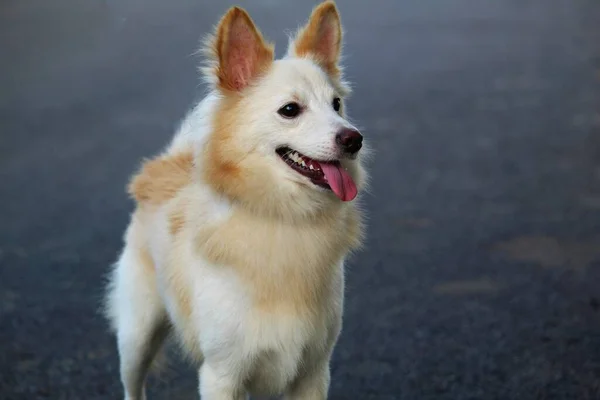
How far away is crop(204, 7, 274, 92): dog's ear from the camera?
2350mm

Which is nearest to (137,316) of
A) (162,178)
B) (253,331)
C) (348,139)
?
(162,178)

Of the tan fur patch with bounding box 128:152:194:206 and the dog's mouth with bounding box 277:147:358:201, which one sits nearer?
the dog's mouth with bounding box 277:147:358:201

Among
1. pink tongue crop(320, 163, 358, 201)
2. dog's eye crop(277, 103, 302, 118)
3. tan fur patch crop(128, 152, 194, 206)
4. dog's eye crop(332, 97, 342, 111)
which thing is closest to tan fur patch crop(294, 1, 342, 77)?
dog's eye crop(332, 97, 342, 111)

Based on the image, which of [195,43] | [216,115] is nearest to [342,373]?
[216,115]

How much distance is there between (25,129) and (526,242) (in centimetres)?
338

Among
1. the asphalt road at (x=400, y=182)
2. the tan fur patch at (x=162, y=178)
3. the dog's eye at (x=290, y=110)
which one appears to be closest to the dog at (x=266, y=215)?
the dog's eye at (x=290, y=110)

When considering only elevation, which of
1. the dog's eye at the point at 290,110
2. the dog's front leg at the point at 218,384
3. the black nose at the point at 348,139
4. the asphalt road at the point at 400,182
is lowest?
the asphalt road at the point at 400,182

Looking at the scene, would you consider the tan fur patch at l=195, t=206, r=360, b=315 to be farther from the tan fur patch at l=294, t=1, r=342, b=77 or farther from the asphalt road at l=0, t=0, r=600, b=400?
the asphalt road at l=0, t=0, r=600, b=400

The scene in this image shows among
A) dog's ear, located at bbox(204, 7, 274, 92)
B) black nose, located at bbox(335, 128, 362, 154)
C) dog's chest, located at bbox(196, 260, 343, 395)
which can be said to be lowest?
dog's chest, located at bbox(196, 260, 343, 395)

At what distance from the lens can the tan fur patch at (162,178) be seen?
8.93 feet

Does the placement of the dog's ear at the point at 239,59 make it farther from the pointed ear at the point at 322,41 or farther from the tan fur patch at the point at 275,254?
the tan fur patch at the point at 275,254

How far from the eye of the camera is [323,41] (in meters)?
2.52

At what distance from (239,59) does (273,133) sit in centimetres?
24

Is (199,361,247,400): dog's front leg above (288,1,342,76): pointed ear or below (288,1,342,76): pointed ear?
below
